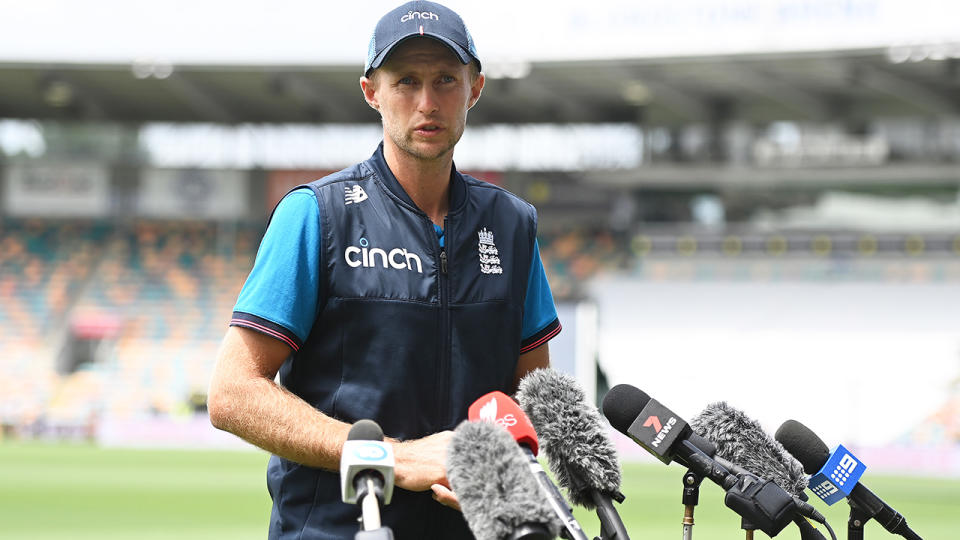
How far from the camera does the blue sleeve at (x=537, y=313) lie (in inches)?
118

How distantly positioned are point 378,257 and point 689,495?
33.0 inches

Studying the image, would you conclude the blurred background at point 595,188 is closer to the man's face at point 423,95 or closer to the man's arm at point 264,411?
the man's face at point 423,95

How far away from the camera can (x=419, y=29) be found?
258 centimetres

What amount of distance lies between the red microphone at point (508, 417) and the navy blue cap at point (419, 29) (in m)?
0.83

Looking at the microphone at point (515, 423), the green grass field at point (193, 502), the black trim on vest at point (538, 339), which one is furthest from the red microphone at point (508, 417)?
the green grass field at point (193, 502)

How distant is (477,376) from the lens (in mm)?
2754

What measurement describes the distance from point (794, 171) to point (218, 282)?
644 inches

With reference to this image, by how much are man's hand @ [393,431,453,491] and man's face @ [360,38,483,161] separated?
0.67 metres

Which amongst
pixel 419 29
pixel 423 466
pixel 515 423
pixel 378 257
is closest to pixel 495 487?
pixel 515 423

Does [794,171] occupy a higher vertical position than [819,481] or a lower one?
higher

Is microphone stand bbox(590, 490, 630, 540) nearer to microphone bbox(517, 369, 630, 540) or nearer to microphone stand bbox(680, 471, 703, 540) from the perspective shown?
microphone bbox(517, 369, 630, 540)

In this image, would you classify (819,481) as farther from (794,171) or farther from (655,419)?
(794,171)

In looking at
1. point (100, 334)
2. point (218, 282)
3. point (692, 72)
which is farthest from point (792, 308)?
point (100, 334)

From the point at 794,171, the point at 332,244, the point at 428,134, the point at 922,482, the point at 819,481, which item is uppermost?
the point at 794,171
